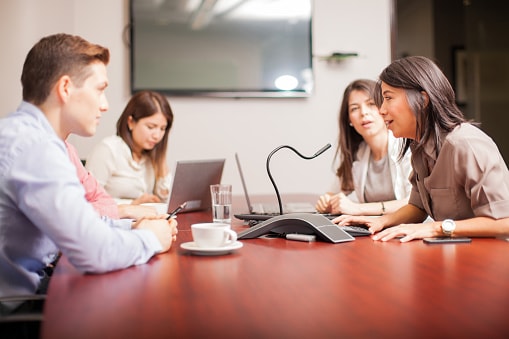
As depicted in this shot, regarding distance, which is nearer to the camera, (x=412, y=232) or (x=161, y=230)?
(x=161, y=230)

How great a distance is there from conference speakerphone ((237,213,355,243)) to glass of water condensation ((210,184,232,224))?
278 mm

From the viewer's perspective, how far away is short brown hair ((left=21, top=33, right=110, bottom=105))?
1.35 m

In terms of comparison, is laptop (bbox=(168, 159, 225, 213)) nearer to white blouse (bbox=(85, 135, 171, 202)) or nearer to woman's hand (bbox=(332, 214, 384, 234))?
white blouse (bbox=(85, 135, 171, 202))

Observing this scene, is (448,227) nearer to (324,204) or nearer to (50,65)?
(324,204)

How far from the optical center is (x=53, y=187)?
1108 millimetres

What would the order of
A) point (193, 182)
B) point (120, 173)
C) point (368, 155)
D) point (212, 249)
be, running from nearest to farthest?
point (212, 249) → point (193, 182) → point (368, 155) → point (120, 173)

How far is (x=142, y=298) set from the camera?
37.1 inches

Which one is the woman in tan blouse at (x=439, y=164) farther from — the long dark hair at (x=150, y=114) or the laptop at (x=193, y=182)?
the long dark hair at (x=150, y=114)

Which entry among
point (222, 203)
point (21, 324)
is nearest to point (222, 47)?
point (222, 203)

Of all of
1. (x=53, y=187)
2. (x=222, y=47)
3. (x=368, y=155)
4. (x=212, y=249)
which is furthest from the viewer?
(x=222, y=47)

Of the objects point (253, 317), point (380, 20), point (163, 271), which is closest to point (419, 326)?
point (253, 317)

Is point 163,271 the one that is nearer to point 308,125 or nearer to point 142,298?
point 142,298

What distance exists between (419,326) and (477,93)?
5595 millimetres

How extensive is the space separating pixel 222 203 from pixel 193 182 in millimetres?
594
